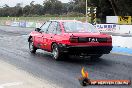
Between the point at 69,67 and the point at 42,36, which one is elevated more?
the point at 42,36

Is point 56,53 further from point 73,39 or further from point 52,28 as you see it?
point 52,28

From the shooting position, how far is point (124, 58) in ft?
48.2

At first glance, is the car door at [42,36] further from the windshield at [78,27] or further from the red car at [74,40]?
the windshield at [78,27]

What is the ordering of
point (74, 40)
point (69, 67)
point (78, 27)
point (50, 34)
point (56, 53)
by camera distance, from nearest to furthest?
point (69, 67) < point (74, 40) < point (56, 53) < point (78, 27) < point (50, 34)

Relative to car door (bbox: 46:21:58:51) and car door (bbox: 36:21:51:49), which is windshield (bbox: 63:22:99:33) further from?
car door (bbox: 36:21:51:49)

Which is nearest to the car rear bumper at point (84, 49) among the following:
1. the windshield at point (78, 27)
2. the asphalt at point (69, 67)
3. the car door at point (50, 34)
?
the asphalt at point (69, 67)

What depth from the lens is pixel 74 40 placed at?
13.2m

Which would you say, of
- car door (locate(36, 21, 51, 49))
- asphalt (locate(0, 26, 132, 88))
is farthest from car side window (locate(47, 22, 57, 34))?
asphalt (locate(0, 26, 132, 88))

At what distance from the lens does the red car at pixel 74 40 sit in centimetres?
1316

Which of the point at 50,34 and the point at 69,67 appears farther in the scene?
the point at 50,34

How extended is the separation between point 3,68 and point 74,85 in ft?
12.5

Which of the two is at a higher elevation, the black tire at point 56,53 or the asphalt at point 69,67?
the black tire at point 56,53

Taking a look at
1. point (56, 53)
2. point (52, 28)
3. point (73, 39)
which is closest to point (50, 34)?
point (52, 28)

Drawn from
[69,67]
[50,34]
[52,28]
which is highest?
[52,28]
